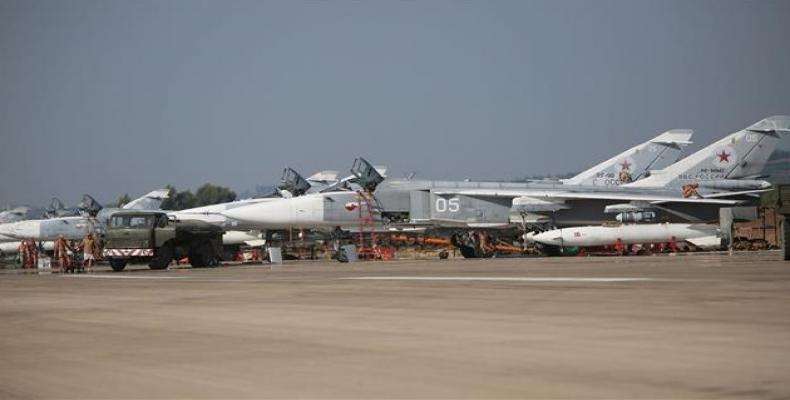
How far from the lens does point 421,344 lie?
807cm

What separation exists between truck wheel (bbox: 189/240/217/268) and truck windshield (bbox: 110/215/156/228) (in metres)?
2.09

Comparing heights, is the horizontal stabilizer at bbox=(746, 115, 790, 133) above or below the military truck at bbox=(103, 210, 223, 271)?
above

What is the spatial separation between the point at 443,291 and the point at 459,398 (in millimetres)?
8775

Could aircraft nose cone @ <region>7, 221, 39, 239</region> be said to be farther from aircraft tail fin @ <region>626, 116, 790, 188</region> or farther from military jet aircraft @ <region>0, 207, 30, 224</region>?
aircraft tail fin @ <region>626, 116, 790, 188</region>

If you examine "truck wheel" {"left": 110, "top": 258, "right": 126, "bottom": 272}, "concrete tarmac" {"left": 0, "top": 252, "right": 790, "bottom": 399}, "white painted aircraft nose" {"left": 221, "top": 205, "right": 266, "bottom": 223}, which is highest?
"white painted aircraft nose" {"left": 221, "top": 205, "right": 266, "bottom": 223}

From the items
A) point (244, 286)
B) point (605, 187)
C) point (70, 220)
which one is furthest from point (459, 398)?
point (70, 220)

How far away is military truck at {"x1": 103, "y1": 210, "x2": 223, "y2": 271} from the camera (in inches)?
1303

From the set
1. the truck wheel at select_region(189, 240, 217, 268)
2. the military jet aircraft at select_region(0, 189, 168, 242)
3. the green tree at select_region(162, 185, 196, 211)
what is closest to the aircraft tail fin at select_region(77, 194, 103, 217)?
the military jet aircraft at select_region(0, 189, 168, 242)

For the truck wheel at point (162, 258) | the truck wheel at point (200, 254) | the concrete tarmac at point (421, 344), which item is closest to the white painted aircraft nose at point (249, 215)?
the truck wheel at point (200, 254)

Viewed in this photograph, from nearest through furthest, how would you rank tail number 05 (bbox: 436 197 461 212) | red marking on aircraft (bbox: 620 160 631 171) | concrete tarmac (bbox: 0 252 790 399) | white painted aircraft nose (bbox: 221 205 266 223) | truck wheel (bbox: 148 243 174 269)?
concrete tarmac (bbox: 0 252 790 399)
truck wheel (bbox: 148 243 174 269)
tail number 05 (bbox: 436 197 461 212)
white painted aircraft nose (bbox: 221 205 266 223)
red marking on aircraft (bbox: 620 160 631 171)

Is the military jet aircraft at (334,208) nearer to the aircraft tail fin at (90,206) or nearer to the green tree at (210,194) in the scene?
the aircraft tail fin at (90,206)

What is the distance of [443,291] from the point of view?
47.2ft

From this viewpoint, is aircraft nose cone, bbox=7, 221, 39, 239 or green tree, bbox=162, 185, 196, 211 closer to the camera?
aircraft nose cone, bbox=7, 221, 39, 239

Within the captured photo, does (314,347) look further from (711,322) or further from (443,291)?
(443,291)
